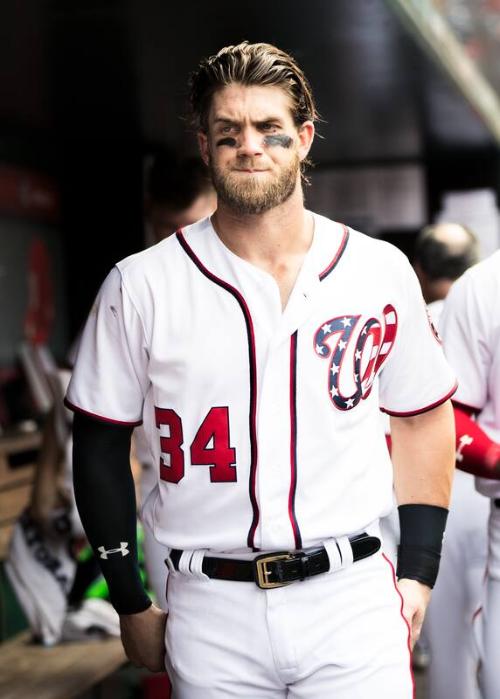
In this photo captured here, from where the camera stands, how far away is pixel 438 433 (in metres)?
2.74

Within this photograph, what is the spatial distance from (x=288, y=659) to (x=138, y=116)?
7647 millimetres

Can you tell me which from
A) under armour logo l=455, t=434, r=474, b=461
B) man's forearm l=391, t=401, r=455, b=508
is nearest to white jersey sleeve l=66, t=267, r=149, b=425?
man's forearm l=391, t=401, r=455, b=508

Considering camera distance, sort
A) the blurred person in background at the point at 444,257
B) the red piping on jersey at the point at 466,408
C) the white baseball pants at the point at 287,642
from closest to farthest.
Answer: the white baseball pants at the point at 287,642, the red piping on jersey at the point at 466,408, the blurred person in background at the point at 444,257

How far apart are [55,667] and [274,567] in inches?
88.1

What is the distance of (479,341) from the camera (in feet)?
10.6

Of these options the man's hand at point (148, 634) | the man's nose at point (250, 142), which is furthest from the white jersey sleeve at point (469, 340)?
the man's hand at point (148, 634)

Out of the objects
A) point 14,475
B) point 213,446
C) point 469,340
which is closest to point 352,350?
point 213,446

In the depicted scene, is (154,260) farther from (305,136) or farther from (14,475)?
(14,475)

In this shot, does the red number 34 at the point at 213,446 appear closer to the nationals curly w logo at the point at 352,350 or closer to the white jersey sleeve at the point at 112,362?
the white jersey sleeve at the point at 112,362

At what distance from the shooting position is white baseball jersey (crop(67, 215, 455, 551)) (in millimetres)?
2410

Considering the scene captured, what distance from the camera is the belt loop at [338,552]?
242cm

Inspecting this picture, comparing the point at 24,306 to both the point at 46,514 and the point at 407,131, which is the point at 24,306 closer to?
the point at 407,131

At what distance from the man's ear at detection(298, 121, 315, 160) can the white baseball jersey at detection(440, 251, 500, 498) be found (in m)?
0.83

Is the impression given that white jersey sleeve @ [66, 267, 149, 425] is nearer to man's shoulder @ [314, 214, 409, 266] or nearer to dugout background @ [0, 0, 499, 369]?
man's shoulder @ [314, 214, 409, 266]
